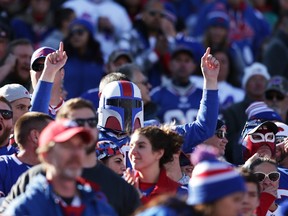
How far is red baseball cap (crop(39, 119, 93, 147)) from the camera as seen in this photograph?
6922 millimetres

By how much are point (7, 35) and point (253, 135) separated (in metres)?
3.90

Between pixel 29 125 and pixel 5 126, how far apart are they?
0.88 m

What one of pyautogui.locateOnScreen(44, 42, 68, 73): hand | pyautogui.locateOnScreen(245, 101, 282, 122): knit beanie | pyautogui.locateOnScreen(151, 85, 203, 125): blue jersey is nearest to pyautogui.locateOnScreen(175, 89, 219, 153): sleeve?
pyautogui.locateOnScreen(44, 42, 68, 73): hand

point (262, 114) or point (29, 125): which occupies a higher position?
point (29, 125)

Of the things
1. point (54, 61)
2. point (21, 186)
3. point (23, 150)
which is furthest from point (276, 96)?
point (21, 186)

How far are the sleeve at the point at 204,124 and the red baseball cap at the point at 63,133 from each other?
8.59 feet

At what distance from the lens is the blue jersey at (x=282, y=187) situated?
10047mm

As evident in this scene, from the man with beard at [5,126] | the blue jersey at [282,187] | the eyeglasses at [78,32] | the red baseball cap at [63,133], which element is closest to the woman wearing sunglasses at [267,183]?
the blue jersey at [282,187]

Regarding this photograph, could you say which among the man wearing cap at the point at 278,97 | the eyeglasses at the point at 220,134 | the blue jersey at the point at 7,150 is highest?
the blue jersey at the point at 7,150

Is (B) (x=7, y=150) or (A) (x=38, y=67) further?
(A) (x=38, y=67)

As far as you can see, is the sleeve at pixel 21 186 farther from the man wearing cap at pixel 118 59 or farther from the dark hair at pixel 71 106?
the man wearing cap at pixel 118 59

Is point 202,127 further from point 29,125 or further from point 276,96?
point 276,96

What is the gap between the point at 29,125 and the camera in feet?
28.5

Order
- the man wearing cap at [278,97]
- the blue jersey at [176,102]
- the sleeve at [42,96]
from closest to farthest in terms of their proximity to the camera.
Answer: the sleeve at [42,96] < the man wearing cap at [278,97] < the blue jersey at [176,102]
